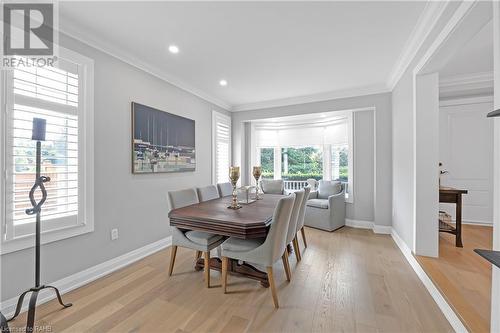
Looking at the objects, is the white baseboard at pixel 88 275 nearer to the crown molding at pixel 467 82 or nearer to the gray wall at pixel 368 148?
the gray wall at pixel 368 148

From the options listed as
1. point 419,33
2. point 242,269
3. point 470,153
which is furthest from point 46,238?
point 470,153

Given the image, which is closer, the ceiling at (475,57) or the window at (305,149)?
the ceiling at (475,57)

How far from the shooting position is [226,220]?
6.41ft

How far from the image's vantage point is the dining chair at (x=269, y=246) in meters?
1.92

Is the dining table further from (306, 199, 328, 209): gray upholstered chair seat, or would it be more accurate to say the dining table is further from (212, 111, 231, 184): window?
(212, 111, 231, 184): window

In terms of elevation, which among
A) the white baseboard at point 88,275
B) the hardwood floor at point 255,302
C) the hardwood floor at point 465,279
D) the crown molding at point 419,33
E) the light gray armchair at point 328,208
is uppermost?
the crown molding at point 419,33

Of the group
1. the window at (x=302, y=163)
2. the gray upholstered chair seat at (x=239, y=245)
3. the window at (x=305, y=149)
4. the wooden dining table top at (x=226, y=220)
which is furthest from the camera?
the window at (x=302, y=163)

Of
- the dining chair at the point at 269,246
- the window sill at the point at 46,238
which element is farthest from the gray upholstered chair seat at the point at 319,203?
the window sill at the point at 46,238

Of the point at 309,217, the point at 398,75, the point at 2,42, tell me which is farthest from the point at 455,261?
the point at 2,42

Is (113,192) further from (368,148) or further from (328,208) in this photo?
(368,148)

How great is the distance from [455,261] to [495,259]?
188cm

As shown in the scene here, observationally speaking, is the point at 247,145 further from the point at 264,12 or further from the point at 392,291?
the point at 392,291

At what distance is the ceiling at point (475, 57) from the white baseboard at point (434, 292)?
2434 mm

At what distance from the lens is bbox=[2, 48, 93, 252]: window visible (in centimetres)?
179
